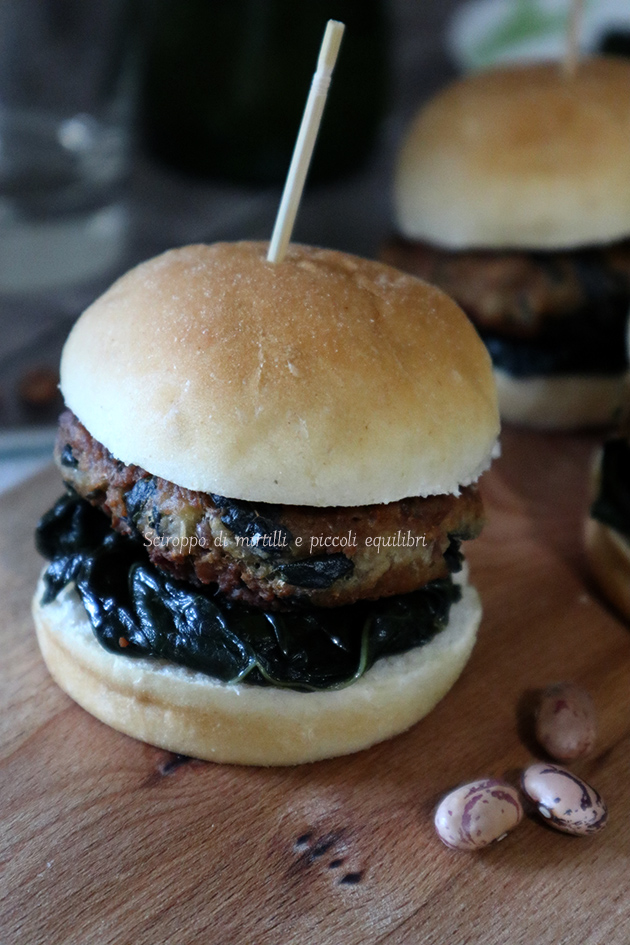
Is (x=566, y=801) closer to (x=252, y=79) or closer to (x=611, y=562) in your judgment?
(x=611, y=562)

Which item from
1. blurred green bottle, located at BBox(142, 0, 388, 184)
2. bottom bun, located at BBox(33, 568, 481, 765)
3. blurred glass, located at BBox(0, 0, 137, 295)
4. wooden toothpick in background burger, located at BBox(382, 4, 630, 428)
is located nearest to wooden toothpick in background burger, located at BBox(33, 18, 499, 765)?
bottom bun, located at BBox(33, 568, 481, 765)

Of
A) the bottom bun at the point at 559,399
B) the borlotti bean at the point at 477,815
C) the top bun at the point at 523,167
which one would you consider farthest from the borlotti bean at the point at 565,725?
the top bun at the point at 523,167

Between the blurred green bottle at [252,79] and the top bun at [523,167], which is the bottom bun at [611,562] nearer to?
the top bun at [523,167]

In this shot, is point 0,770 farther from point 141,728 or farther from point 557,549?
point 557,549

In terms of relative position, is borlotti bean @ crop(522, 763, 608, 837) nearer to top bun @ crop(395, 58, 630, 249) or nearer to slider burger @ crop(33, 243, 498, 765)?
slider burger @ crop(33, 243, 498, 765)

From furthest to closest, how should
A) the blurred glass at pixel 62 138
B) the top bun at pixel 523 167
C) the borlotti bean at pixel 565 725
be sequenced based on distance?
the blurred glass at pixel 62 138
the top bun at pixel 523 167
the borlotti bean at pixel 565 725

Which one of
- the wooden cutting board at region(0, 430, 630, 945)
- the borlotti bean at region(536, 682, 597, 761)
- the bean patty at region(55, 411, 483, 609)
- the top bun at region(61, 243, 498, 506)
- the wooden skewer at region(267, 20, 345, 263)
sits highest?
the wooden skewer at region(267, 20, 345, 263)
